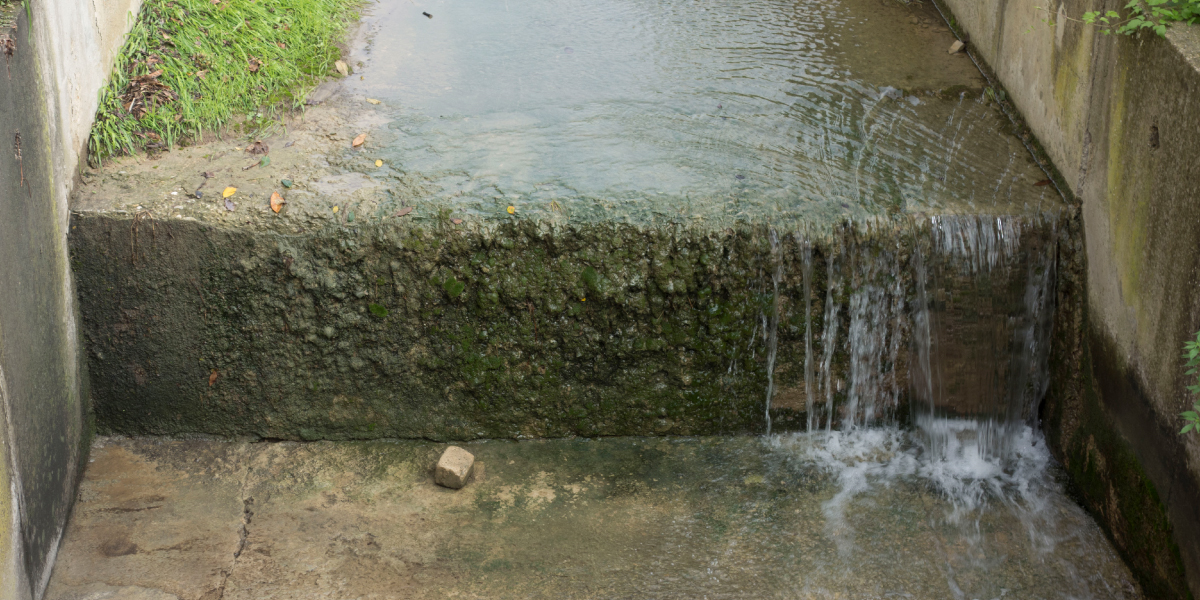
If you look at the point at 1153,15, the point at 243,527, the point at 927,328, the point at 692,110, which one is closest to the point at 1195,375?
the point at 927,328

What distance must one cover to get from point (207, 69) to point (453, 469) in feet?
8.26

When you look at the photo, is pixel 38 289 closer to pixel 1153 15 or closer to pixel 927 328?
pixel 927 328

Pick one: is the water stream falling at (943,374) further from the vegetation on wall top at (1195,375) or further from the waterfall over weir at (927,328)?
the vegetation on wall top at (1195,375)

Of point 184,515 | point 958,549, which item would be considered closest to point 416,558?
point 184,515

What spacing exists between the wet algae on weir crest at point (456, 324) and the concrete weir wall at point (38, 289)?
22 cm

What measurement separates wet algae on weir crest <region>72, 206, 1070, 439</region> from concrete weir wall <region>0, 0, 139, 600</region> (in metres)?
0.22

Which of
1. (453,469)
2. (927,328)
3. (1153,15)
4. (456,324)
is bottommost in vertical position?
(453,469)

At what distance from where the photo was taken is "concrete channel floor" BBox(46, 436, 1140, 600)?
10.5 ft

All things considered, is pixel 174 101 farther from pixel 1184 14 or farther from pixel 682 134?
pixel 1184 14

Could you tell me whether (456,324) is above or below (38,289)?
below

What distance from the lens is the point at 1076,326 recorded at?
3711mm

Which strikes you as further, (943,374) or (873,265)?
(943,374)

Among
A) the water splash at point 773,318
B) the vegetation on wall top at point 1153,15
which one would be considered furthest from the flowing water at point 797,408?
the vegetation on wall top at point 1153,15

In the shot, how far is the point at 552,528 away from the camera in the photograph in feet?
11.4
